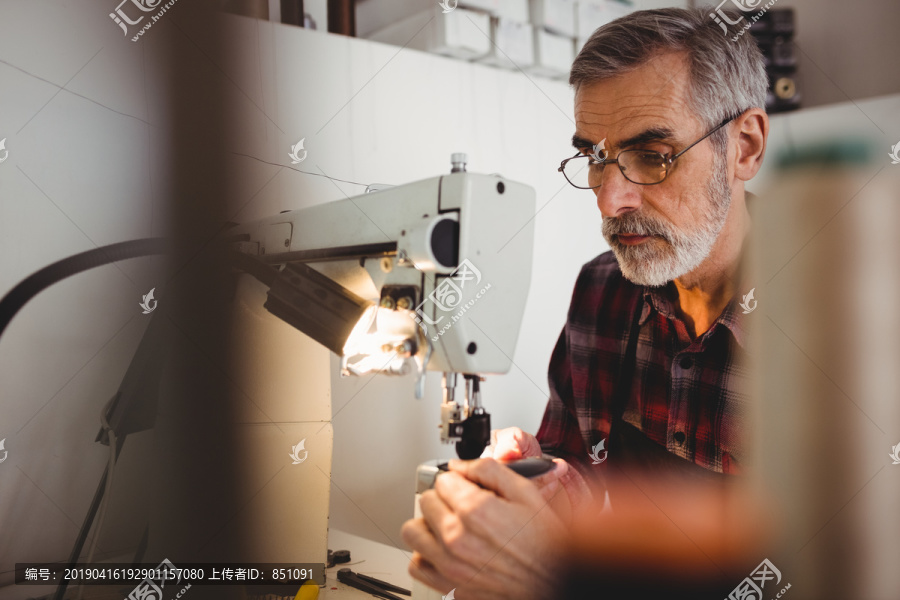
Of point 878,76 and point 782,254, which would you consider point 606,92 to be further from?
point 878,76

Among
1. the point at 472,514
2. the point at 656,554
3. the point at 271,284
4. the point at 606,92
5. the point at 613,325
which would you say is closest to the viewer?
the point at 656,554

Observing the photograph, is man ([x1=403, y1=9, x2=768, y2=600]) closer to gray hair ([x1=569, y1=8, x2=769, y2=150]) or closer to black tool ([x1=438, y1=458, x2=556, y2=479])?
gray hair ([x1=569, y1=8, x2=769, y2=150])

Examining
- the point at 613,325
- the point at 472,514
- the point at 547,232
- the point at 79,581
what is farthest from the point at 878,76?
the point at 79,581

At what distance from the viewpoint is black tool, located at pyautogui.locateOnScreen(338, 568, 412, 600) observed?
99 centimetres

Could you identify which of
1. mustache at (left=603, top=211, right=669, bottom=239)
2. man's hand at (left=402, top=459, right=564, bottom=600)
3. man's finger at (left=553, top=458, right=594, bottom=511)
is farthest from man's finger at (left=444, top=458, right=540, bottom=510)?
mustache at (left=603, top=211, right=669, bottom=239)

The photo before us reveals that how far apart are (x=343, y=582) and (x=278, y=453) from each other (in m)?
0.25

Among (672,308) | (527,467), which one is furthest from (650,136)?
(527,467)

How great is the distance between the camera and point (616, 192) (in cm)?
120

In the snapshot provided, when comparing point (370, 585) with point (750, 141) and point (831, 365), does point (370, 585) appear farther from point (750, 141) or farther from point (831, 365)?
point (750, 141)

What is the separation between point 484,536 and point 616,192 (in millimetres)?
727

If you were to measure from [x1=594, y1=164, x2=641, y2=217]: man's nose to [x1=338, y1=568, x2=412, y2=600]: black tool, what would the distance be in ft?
2.58

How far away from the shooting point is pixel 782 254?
8.2 inches

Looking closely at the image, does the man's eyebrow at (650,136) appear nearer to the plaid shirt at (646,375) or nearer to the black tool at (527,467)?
the plaid shirt at (646,375)

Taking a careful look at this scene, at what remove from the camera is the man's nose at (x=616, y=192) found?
1.20 metres
